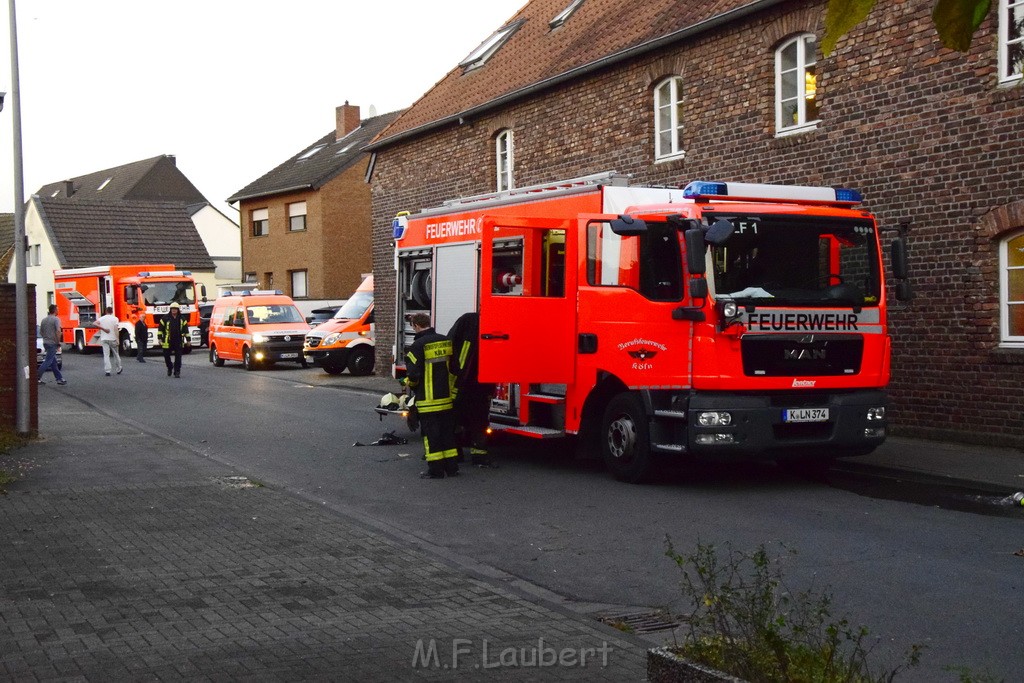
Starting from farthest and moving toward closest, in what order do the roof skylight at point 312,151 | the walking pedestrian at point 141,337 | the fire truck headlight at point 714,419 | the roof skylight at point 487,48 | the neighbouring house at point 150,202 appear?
the neighbouring house at point 150,202 < the roof skylight at point 312,151 < the walking pedestrian at point 141,337 < the roof skylight at point 487,48 < the fire truck headlight at point 714,419

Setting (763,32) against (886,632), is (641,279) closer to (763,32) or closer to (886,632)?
(886,632)

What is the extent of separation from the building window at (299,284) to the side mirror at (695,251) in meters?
37.1

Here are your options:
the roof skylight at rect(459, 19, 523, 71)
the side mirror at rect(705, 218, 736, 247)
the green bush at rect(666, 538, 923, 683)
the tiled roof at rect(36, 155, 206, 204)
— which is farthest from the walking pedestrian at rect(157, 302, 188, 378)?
the tiled roof at rect(36, 155, 206, 204)

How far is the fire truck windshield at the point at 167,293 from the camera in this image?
40.9m

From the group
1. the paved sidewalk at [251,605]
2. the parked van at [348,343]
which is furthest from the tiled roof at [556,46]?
the paved sidewalk at [251,605]

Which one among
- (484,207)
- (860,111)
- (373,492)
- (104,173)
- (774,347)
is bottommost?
(373,492)

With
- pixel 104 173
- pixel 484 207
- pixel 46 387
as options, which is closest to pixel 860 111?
pixel 484 207

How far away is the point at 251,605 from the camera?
6.68 m

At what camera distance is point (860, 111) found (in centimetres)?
1514

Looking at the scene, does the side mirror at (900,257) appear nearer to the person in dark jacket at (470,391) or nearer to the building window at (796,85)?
the person in dark jacket at (470,391)

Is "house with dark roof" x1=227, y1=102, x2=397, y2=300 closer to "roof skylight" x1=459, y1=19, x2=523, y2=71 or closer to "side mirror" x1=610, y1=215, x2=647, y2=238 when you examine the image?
"roof skylight" x1=459, y1=19, x2=523, y2=71

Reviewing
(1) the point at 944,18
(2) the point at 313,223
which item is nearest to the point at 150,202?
(2) the point at 313,223

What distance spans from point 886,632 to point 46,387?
75.7ft

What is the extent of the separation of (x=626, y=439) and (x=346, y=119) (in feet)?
140
